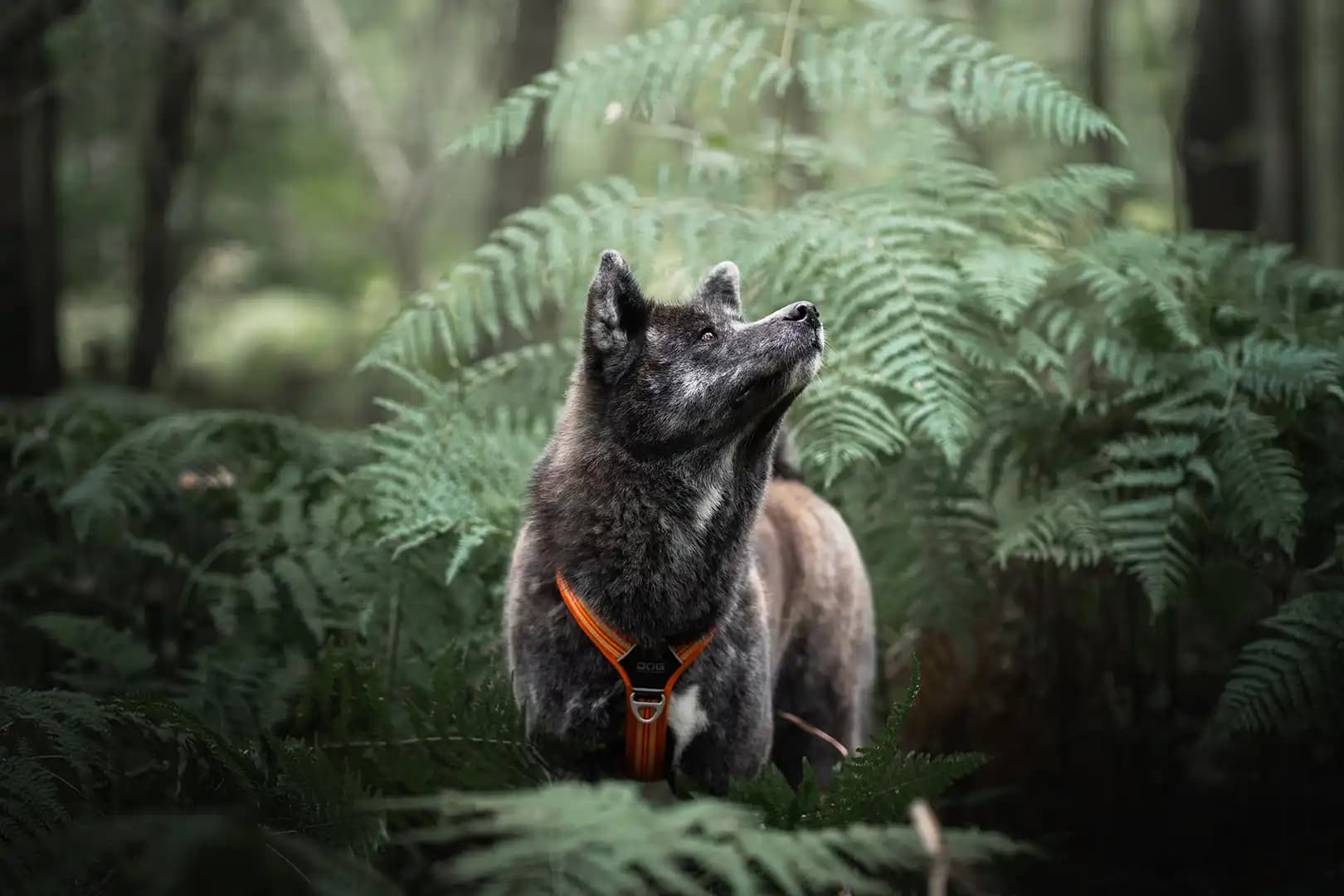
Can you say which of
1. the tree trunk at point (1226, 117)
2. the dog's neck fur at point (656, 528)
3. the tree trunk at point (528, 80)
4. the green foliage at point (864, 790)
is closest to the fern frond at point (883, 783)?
the green foliage at point (864, 790)

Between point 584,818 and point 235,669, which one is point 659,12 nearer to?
point 235,669

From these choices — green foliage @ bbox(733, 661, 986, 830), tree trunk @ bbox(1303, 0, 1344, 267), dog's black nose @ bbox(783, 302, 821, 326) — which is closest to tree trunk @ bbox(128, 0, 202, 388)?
dog's black nose @ bbox(783, 302, 821, 326)

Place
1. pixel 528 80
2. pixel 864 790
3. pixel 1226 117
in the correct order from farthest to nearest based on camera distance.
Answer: pixel 528 80 → pixel 1226 117 → pixel 864 790

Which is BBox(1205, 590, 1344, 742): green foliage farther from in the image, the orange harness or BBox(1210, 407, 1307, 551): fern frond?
the orange harness

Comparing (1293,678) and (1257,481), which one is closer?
(1293,678)

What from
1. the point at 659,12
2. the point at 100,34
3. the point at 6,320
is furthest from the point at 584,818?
the point at 659,12

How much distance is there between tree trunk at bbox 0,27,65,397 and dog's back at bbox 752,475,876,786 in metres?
6.44

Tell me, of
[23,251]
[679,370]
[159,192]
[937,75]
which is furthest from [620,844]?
[159,192]

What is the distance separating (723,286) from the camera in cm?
443

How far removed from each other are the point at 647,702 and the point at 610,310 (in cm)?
138

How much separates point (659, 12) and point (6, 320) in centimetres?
1262

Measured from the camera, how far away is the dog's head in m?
3.96

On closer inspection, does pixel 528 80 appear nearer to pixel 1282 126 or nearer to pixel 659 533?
pixel 1282 126

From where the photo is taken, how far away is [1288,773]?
4.68 metres
